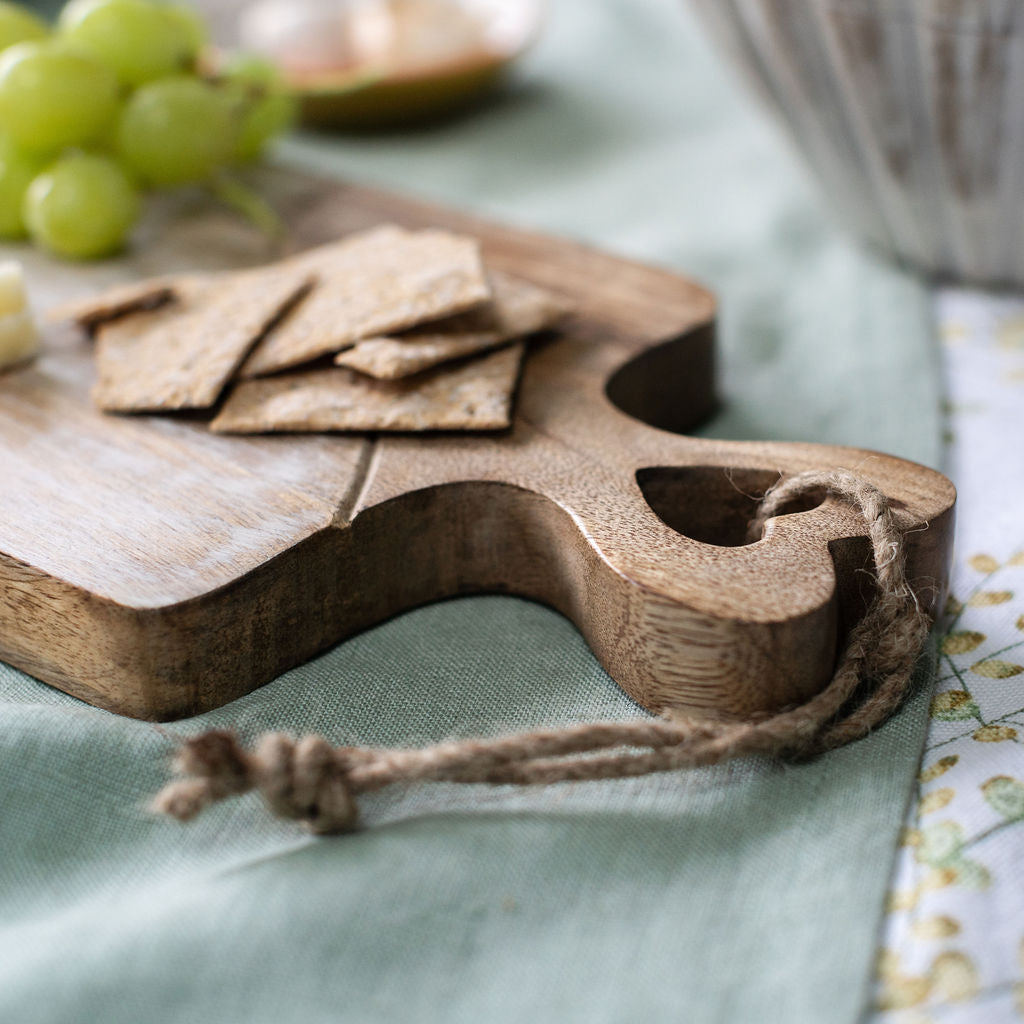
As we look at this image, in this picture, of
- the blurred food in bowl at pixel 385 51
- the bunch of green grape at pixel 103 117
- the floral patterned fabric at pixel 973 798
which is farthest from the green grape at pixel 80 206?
the floral patterned fabric at pixel 973 798

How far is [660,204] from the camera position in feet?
4.43

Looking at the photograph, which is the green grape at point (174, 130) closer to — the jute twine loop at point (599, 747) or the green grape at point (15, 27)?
the green grape at point (15, 27)

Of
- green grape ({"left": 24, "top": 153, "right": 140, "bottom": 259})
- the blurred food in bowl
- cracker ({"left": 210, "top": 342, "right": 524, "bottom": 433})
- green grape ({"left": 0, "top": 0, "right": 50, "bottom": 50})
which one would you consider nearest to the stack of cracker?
cracker ({"left": 210, "top": 342, "right": 524, "bottom": 433})

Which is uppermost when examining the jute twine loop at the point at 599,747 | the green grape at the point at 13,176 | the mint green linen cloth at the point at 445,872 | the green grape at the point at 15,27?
the green grape at the point at 15,27

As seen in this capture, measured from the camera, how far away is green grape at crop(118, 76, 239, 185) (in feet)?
3.51

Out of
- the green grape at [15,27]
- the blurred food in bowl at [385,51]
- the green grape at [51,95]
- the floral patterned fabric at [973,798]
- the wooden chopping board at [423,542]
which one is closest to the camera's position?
the floral patterned fabric at [973,798]

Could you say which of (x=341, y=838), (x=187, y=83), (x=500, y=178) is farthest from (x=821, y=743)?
(x=500, y=178)

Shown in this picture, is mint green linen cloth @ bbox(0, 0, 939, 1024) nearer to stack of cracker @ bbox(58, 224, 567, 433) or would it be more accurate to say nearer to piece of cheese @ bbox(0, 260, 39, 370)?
stack of cracker @ bbox(58, 224, 567, 433)

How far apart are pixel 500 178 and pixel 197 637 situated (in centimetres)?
93

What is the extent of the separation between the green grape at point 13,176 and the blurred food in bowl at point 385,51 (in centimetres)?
45

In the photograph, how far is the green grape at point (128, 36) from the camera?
3.56 feet

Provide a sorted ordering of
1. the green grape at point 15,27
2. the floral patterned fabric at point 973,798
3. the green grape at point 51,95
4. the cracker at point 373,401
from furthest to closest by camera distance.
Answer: the green grape at point 15,27
the green grape at point 51,95
the cracker at point 373,401
the floral patterned fabric at point 973,798

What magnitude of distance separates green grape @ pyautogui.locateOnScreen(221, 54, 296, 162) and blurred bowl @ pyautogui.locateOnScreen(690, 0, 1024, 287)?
0.43 m

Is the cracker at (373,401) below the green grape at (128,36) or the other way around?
below
